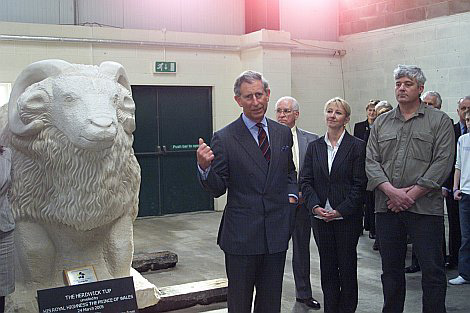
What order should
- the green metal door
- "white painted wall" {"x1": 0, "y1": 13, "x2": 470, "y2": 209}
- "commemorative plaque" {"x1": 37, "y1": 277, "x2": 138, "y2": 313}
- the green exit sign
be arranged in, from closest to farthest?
"commemorative plaque" {"x1": 37, "y1": 277, "x2": 138, "y2": 313} < "white painted wall" {"x1": 0, "y1": 13, "x2": 470, "y2": 209} < the green exit sign < the green metal door

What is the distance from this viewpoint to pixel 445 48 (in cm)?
665

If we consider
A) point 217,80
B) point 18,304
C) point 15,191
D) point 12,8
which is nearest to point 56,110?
point 15,191

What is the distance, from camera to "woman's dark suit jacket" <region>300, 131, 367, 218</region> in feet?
9.82

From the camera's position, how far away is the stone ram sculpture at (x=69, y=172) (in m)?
2.38

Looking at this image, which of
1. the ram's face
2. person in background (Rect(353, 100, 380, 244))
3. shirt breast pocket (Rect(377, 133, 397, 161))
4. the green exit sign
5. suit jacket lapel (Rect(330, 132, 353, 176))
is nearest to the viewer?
the ram's face

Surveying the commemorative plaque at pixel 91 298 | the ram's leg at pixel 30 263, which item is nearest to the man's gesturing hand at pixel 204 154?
the commemorative plaque at pixel 91 298

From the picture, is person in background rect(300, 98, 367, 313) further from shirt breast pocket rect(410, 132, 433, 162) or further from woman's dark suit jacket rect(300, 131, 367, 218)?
shirt breast pocket rect(410, 132, 433, 162)

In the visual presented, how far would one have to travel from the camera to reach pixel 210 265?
4812 millimetres

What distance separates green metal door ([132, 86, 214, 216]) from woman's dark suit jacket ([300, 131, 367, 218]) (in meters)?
4.31

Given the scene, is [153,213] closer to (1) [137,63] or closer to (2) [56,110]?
(1) [137,63]

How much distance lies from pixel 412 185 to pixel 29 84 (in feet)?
6.26

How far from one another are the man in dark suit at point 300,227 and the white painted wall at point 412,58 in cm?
364

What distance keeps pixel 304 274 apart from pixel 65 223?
1.72 metres

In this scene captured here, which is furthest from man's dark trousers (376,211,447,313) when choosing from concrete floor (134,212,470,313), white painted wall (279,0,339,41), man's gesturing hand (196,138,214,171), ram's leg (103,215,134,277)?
Result: white painted wall (279,0,339,41)
